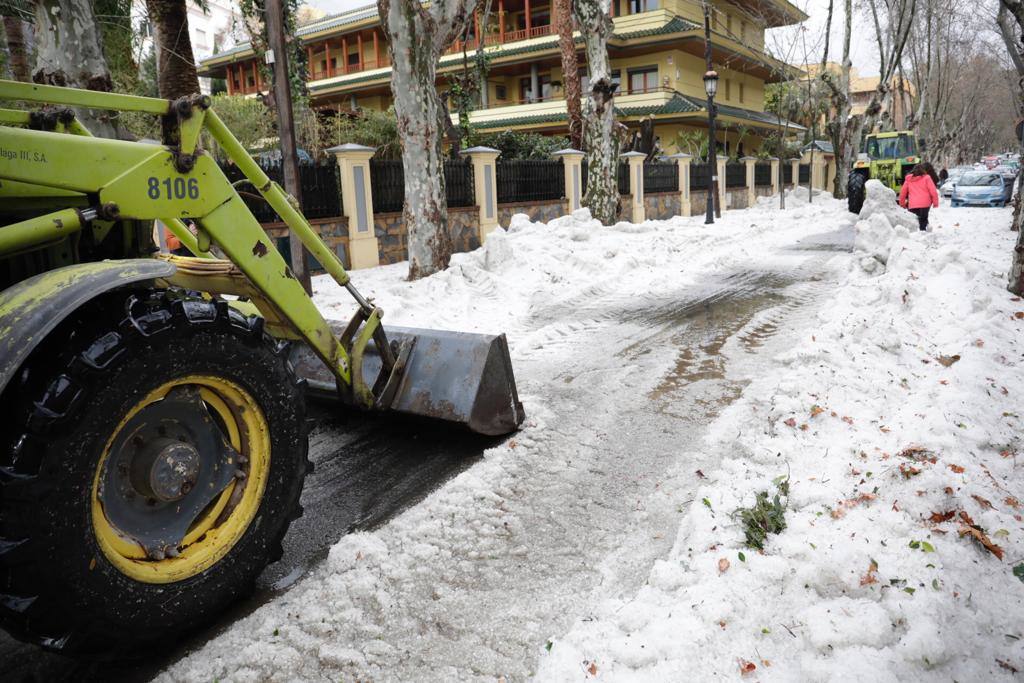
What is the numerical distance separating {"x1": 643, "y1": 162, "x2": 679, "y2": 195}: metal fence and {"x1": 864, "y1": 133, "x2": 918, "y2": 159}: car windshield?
642 cm

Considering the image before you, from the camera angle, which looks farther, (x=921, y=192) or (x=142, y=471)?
(x=921, y=192)

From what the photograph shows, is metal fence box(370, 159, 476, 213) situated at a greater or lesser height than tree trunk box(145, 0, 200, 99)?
lesser

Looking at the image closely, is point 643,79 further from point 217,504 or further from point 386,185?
point 217,504

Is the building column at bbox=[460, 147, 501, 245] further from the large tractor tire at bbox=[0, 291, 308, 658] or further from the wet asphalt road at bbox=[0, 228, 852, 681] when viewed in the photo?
the large tractor tire at bbox=[0, 291, 308, 658]

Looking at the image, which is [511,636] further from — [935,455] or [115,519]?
[935,455]

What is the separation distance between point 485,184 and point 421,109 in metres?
5.10

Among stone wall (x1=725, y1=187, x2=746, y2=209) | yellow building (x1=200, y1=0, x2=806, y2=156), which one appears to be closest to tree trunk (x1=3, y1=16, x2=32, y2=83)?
yellow building (x1=200, y1=0, x2=806, y2=156)

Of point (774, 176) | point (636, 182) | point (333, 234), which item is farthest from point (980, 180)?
point (333, 234)

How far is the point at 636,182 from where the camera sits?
23.3 meters

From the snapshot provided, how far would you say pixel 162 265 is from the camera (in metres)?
2.71

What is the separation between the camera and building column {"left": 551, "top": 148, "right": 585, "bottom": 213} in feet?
64.2

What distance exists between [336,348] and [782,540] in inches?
92.6

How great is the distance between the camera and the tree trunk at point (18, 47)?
45.7ft

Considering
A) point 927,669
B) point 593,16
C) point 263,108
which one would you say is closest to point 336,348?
point 927,669
